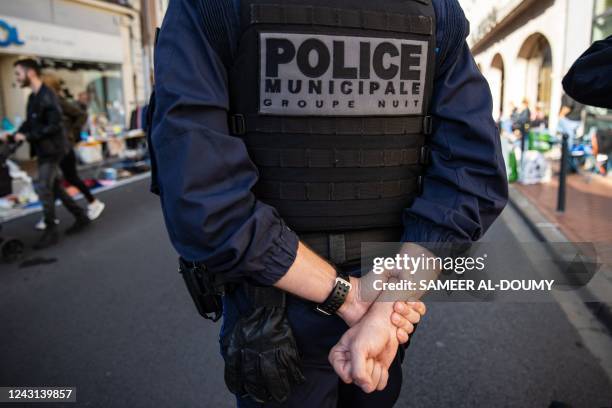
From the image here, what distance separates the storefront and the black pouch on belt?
12.9m

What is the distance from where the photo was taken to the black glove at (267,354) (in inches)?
53.4

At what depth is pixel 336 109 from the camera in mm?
1363

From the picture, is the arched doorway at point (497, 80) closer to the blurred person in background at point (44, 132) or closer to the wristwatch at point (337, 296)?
the blurred person in background at point (44, 132)

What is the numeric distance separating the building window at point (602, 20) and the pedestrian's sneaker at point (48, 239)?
1184 centimetres

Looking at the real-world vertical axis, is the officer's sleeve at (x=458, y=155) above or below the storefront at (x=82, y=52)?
below

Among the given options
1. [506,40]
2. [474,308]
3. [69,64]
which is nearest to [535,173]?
[474,308]

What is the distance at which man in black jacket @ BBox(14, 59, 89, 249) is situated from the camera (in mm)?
6199

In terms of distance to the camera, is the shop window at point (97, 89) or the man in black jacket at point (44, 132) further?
the shop window at point (97, 89)

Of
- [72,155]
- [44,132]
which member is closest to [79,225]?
[72,155]

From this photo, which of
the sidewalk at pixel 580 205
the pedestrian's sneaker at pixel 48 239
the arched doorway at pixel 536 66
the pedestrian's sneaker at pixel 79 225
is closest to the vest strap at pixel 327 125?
the sidewalk at pixel 580 205

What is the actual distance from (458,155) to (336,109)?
1.16ft

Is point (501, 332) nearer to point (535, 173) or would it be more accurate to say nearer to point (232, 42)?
point (232, 42)

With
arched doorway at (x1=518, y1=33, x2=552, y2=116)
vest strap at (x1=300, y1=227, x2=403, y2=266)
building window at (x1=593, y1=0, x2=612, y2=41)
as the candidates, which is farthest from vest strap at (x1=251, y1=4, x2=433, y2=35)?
arched doorway at (x1=518, y1=33, x2=552, y2=116)

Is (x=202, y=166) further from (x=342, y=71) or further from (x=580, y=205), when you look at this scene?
(x=580, y=205)
